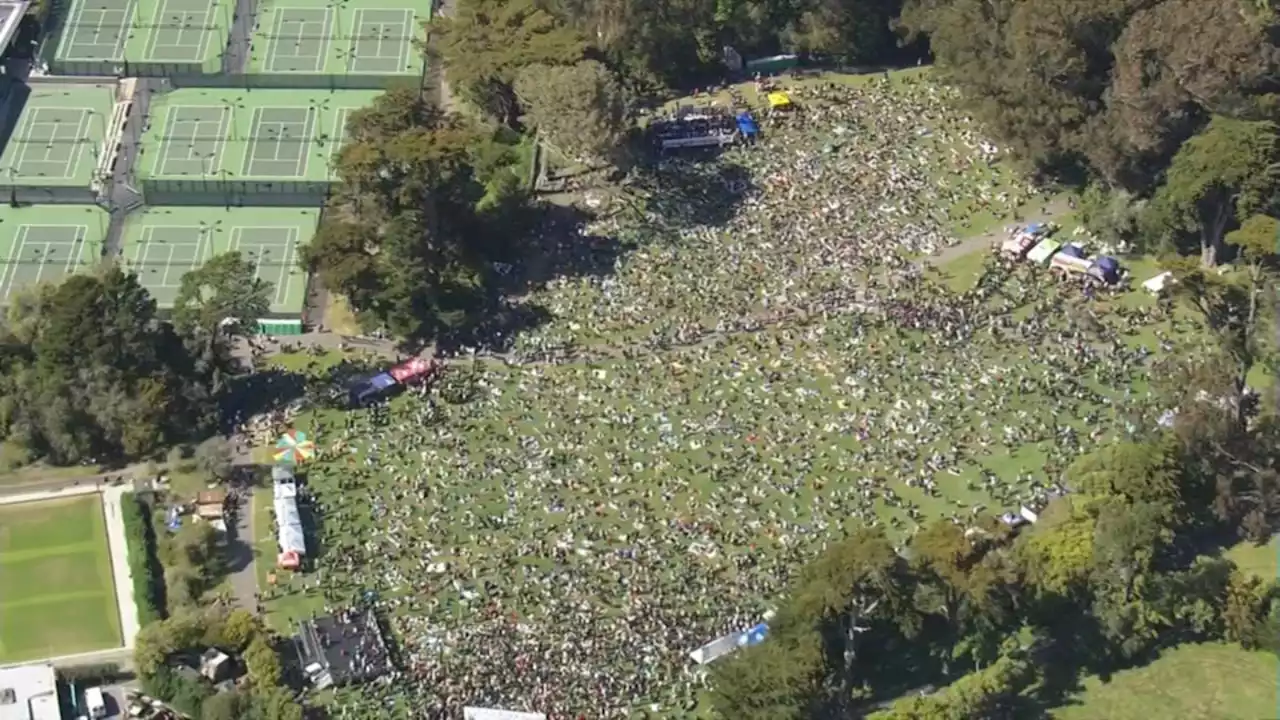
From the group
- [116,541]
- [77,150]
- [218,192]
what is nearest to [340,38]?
[218,192]

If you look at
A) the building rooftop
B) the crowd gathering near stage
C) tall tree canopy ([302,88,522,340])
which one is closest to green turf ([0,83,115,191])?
tall tree canopy ([302,88,522,340])

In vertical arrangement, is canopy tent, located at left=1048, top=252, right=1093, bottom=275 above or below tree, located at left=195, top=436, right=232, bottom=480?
above

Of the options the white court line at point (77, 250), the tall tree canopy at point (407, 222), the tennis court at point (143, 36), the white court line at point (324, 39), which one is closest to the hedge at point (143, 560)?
the tall tree canopy at point (407, 222)

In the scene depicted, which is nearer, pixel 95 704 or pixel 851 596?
pixel 851 596

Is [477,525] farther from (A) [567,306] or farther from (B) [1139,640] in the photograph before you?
(B) [1139,640]

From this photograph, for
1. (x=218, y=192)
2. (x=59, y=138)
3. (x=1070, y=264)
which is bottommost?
(x=1070, y=264)

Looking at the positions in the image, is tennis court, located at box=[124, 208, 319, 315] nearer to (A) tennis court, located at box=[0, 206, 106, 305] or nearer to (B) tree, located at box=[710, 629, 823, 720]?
(A) tennis court, located at box=[0, 206, 106, 305]

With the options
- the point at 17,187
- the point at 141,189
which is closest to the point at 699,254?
the point at 141,189

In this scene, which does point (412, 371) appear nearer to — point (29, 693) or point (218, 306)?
point (218, 306)
